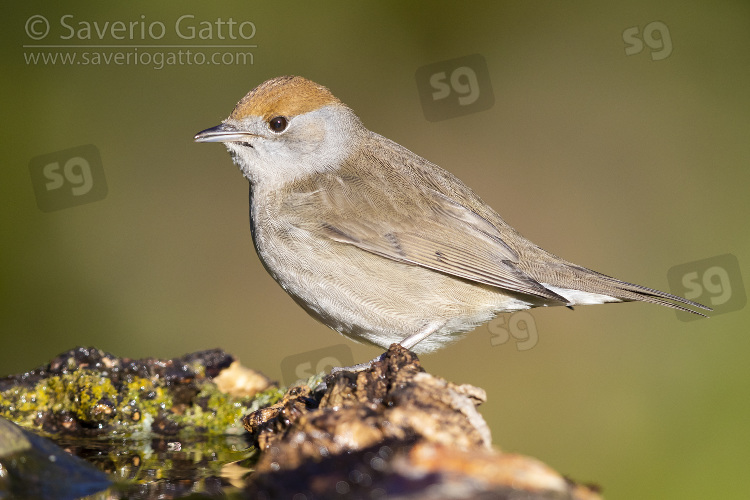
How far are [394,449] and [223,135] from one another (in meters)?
2.74

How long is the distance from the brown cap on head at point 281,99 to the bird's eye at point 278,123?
3cm

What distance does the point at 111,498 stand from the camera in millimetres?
2674

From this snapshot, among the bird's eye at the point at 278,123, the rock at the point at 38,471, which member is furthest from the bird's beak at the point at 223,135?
the rock at the point at 38,471

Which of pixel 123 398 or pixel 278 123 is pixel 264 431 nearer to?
pixel 123 398

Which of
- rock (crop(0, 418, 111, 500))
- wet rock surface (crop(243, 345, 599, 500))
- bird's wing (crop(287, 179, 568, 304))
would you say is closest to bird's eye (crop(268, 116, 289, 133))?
bird's wing (crop(287, 179, 568, 304))

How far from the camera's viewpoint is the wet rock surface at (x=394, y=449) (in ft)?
5.64

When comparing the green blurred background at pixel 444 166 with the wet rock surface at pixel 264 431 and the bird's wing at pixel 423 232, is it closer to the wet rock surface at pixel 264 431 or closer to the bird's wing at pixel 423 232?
the bird's wing at pixel 423 232

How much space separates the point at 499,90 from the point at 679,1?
82.5 inches

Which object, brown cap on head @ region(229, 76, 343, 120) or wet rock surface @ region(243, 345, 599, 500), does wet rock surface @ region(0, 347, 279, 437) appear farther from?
brown cap on head @ region(229, 76, 343, 120)

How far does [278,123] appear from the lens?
441 centimetres

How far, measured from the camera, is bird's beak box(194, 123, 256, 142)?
14.0ft

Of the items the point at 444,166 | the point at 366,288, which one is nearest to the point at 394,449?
the point at 366,288

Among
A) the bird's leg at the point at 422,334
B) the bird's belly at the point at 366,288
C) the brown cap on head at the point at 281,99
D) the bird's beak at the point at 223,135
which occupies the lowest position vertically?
the bird's leg at the point at 422,334

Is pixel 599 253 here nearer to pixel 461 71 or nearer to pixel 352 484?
pixel 461 71
